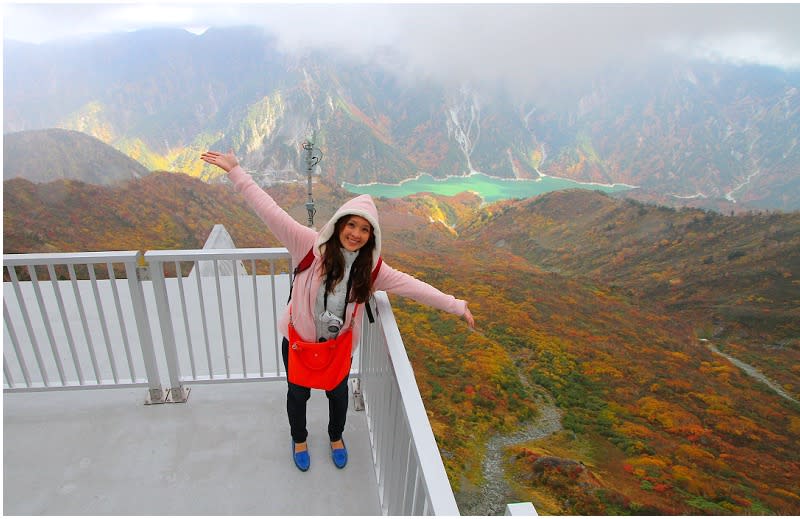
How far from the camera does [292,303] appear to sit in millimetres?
1572

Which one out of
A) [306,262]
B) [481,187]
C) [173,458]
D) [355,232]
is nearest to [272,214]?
[306,262]

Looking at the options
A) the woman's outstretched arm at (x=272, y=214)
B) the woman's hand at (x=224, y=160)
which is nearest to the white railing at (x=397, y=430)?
the woman's outstretched arm at (x=272, y=214)

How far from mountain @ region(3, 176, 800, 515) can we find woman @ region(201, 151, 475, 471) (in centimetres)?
873

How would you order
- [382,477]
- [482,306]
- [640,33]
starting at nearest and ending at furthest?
[382,477], [482,306], [640,33]

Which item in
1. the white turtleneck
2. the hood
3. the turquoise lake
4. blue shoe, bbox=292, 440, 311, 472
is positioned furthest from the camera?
the turquoise lake

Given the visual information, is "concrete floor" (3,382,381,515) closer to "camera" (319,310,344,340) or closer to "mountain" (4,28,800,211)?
"camera" (319,310,344,340)

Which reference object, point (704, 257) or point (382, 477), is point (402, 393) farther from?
point (704, 257)

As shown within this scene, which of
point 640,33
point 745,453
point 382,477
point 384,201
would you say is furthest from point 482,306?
point 640,33

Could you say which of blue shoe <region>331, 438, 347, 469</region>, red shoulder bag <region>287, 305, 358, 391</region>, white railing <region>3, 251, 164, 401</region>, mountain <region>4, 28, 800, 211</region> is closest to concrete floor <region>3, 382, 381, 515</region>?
blue shoe <region>331, 438, 347, 469</region>

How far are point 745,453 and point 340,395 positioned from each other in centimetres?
1336

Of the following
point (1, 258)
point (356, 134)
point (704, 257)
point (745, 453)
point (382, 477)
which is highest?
point (1, 258)

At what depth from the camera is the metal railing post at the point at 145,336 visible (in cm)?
189

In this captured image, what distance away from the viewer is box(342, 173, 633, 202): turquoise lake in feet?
88.6

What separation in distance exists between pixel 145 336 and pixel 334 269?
1.19 meters
